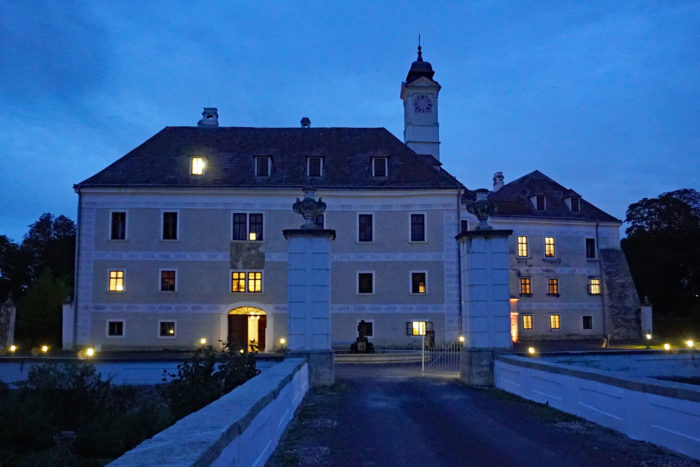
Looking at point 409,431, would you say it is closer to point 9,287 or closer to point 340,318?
point 340,318

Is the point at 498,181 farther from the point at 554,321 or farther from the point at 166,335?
the point at 166,335

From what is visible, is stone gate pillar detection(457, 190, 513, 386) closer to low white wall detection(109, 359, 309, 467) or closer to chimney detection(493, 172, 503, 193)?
low white wall detection(109, 359, 309, 467)

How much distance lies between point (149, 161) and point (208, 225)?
16.4 ft

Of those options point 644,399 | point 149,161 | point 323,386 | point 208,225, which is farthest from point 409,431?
point 149,161

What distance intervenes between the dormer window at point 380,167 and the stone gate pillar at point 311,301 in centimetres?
1895

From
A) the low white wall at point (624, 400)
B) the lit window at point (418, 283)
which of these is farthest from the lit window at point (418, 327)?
the low white wall at point (624, 400)

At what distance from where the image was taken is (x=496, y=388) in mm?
14328

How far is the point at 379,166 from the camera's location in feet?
110

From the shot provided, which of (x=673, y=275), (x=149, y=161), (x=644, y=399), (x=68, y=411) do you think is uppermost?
(x=149, y=161)

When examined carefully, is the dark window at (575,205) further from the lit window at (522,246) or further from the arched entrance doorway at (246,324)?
the arched entrance doorway at (246,324)

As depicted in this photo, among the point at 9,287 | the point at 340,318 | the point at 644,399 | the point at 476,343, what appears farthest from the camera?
the point at 9,287

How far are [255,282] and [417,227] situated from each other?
8.81 m

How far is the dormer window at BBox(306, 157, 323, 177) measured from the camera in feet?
109

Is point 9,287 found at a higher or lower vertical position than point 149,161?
lower
